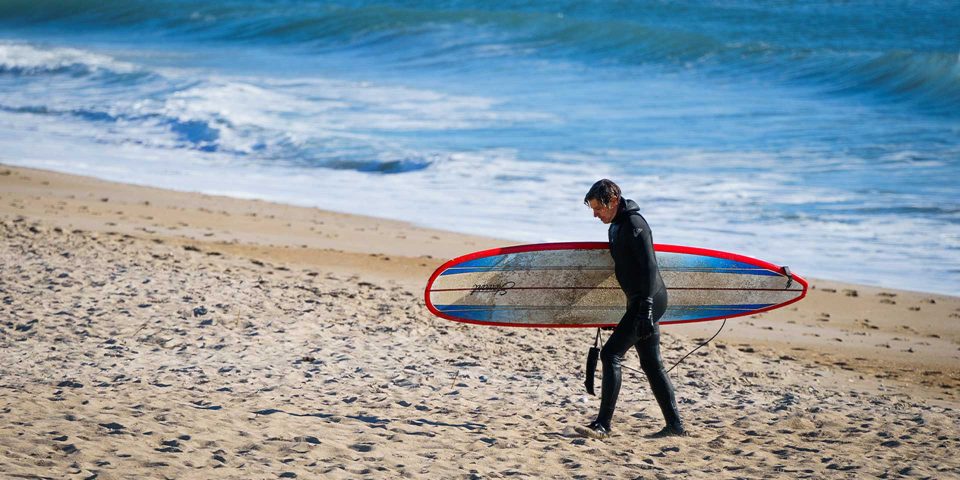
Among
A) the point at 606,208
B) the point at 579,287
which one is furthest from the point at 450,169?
the point at 606,208

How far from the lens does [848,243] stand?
10.6 metres

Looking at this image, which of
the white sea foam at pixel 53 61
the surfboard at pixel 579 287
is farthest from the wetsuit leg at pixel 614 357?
the white sea foam at pixel 53 61

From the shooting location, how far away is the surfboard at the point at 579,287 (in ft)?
18.5

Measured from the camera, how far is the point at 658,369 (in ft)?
16.2

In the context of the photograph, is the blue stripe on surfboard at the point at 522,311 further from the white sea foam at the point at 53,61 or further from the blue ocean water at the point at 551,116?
the white sea foam at the point at 53,61

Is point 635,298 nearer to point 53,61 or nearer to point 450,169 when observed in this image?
point 450,169

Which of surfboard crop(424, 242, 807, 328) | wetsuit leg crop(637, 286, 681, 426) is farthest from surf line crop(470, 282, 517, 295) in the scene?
wetsuit leg crop(637, 286, 681, 426)

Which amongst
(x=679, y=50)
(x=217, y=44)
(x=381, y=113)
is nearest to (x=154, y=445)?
(x=381, y=113)

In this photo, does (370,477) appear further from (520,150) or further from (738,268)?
(520,150)

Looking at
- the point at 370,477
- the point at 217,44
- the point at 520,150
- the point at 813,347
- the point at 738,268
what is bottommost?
the point at 370,477

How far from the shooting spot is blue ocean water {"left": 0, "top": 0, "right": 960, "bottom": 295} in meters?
11.8

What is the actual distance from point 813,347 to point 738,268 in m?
1.94

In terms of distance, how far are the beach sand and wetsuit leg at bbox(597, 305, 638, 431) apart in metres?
0.18

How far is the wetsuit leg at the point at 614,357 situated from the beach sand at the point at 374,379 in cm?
18
